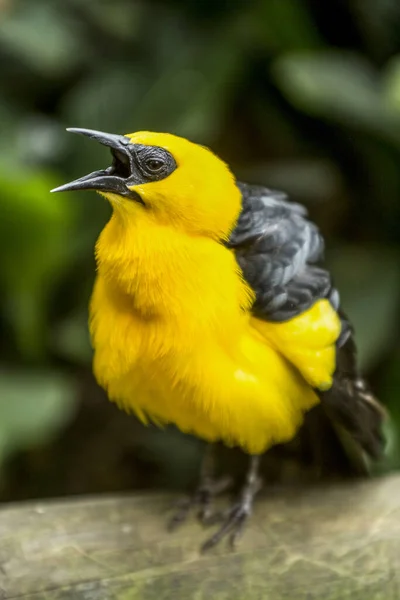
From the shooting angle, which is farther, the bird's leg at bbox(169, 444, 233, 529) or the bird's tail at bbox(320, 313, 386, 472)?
the bird's leg at bbox(169, 444, 233, 529)

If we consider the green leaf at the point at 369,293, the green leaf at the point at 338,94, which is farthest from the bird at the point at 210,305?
the green leaf at the point at 338,94

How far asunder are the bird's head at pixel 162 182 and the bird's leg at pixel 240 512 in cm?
54

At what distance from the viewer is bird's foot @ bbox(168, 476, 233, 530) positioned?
1.51m

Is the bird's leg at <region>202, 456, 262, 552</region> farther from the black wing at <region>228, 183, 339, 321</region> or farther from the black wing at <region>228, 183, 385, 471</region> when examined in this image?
the black wing at <region>228, 183, 339, 321</region>

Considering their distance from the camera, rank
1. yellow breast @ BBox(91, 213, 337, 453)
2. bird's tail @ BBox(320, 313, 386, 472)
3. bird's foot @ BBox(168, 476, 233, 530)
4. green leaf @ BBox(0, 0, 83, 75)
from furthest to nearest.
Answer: green leaf @ BBox(0, 0, 83, 75)
bird's foot @ BBox(168, 476, 233, 530)
bird's tail @ BBox(320, 313, 386, 472)
yellow breast @ BBox(91, 213, 337, 453)

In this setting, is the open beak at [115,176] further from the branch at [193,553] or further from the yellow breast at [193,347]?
the branch at [193,553]

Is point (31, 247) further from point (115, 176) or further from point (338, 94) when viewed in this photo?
point (115, 176)

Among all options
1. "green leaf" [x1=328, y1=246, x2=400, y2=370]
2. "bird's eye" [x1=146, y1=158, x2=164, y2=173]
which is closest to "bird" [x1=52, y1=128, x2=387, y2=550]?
"bird's eye" [x1=146, y1=158, x2=164, y2=173]

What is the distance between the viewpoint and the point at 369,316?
215 centimetres

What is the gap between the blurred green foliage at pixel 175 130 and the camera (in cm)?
210

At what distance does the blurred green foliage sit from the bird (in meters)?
0.62

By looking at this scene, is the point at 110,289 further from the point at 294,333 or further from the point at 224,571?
the point at 224,571

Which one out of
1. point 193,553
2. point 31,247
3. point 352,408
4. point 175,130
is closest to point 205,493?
point 193,553

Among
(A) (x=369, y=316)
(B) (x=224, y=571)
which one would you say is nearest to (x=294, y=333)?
(B) (x=224, y=571)
